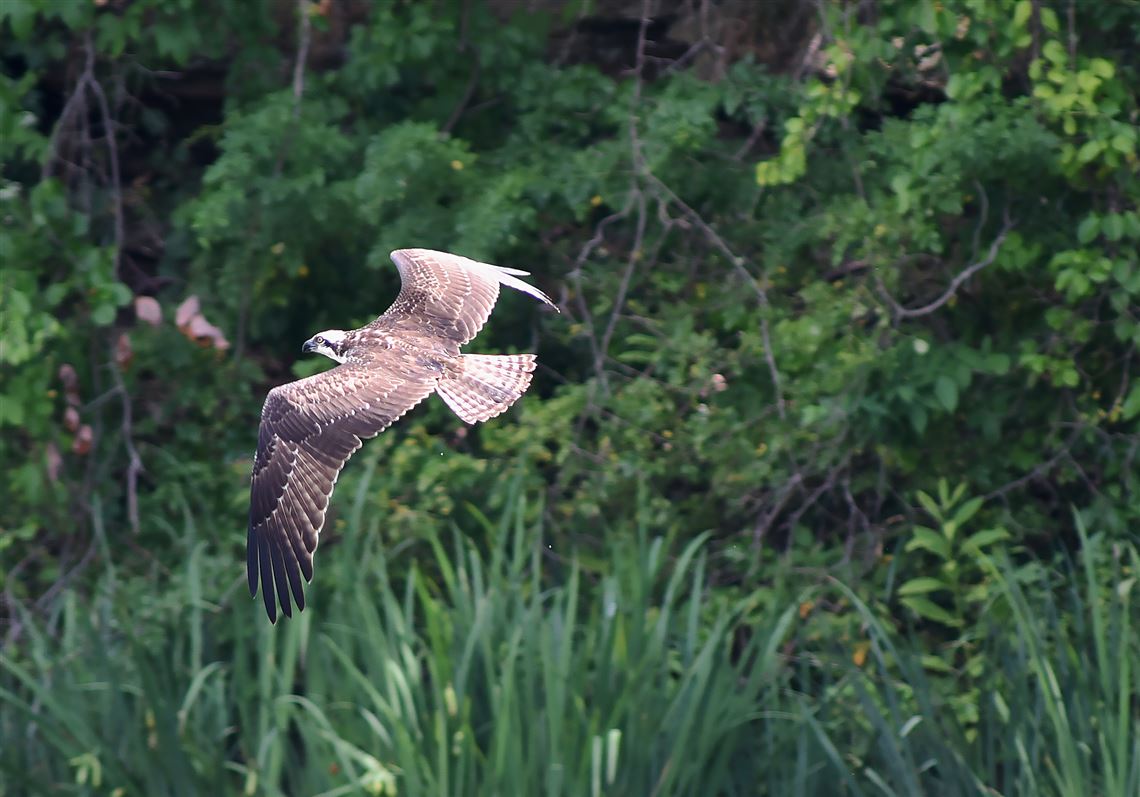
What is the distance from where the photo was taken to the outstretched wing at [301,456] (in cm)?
430

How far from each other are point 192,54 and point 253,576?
3306mm

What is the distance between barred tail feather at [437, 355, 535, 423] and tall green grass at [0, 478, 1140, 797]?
1.52 feet

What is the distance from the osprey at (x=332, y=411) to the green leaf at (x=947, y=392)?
1.74 m

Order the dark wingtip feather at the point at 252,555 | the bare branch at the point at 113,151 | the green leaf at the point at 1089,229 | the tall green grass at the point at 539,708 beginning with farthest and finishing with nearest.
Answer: the bare branch at the point at 113,151, the green leaf at the point at 1089,229, the tall green grass at the point at 539,708, the dark wingtip feather at the point at 252,555

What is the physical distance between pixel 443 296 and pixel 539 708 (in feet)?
3.83

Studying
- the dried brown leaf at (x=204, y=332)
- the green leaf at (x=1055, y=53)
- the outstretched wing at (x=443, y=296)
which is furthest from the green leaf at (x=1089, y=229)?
the dried brown leaf at (x=204, y=332)

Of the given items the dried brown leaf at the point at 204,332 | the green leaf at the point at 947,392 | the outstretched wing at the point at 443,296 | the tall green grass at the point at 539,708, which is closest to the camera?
the tall green grass at the point at 539,708

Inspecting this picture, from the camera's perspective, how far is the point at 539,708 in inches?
186

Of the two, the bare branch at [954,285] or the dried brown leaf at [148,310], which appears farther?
the dried brown leaf at [148,310]

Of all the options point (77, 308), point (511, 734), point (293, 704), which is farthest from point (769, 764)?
point (77, 308)

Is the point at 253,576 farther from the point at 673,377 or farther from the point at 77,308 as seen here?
the point at 77,308

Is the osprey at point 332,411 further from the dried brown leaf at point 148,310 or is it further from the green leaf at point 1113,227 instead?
the green leaf at point 1113,227

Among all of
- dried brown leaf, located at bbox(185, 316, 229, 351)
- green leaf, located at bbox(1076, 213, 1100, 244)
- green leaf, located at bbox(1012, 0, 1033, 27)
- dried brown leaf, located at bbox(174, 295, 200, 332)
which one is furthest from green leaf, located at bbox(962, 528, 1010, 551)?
dried brown leaf, located at bbox(174, 295, 200, 332)

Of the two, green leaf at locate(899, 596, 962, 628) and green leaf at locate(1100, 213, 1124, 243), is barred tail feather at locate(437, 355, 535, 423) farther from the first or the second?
green leaf at locate(1100, 213, 1124, 243)
